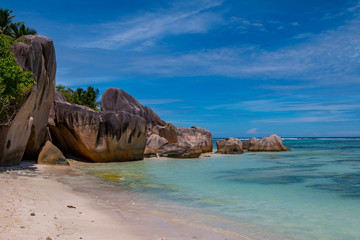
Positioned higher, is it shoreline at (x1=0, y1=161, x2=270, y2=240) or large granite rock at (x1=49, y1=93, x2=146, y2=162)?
large granite rock at (x1=49, y1=93, x2=146, y2=162)

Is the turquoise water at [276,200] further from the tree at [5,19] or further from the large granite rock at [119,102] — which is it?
the tree at [5,19]

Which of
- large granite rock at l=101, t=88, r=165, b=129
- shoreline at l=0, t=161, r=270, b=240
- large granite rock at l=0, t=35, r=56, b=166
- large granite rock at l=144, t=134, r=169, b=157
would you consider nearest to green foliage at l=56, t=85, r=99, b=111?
large granite rock at l=101, t=88, r=165, b=129

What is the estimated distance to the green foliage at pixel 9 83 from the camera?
9609mm

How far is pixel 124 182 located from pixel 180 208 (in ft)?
13.7

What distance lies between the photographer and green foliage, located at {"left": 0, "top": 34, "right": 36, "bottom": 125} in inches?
378

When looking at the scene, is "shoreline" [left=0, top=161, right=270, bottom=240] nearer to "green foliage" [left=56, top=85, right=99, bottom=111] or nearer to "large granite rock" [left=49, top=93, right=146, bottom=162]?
"large granite rock" [left=49, top=93, right=146, bottom=162]

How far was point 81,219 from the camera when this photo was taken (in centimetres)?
518

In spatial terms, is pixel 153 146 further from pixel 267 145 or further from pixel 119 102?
pixel 267 145

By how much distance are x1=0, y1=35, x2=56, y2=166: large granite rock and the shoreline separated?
12.8ft

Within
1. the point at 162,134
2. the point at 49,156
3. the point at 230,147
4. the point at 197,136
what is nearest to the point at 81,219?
the point at 49,156

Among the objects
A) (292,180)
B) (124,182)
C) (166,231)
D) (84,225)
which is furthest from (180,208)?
(292,180)

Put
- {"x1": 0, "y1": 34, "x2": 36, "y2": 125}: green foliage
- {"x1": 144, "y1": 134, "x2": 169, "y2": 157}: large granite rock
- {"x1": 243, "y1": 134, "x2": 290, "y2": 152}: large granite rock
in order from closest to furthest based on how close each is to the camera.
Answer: {"x1": 0, "y1": 34, "x2": 36, "y2": 125}: green foliage
{"x1": 144, "y1": 134, "x2": 169, "y2": 157}: large granite rock
{"x1": 243, "y1": 134, "x2": 290, "y2": 152}: large granite rock

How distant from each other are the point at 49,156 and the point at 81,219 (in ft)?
32.5

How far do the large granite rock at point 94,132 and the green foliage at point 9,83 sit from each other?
5.73 m
